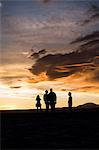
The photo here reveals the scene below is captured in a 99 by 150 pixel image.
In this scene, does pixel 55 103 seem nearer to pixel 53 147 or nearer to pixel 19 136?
pixel 19 136

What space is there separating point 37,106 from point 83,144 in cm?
1754

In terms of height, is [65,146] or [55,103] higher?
[55,103]

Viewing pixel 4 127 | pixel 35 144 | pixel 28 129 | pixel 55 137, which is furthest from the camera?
pixel 4 127

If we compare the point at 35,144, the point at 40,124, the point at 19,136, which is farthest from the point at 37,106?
the point at 35,144

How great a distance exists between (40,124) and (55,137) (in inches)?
209

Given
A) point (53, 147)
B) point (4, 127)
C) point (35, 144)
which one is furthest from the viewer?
point (4, 127)

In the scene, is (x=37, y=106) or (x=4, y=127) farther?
(x=37, y=106)

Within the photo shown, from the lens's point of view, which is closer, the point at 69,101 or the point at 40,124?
the point at 40,124

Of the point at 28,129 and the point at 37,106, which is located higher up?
the point at 37,106

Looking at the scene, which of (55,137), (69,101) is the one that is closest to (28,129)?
(55,137)

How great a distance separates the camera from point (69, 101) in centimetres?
2878

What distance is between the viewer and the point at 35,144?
44.0 ft

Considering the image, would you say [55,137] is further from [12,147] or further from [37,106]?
[37,106]

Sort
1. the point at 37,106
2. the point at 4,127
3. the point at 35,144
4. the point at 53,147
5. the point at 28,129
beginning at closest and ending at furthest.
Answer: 1. the point at 53,147
2. the point at 35,144
3. the point at 28,129
4. the point at 4,127
5. the point at 37,106
